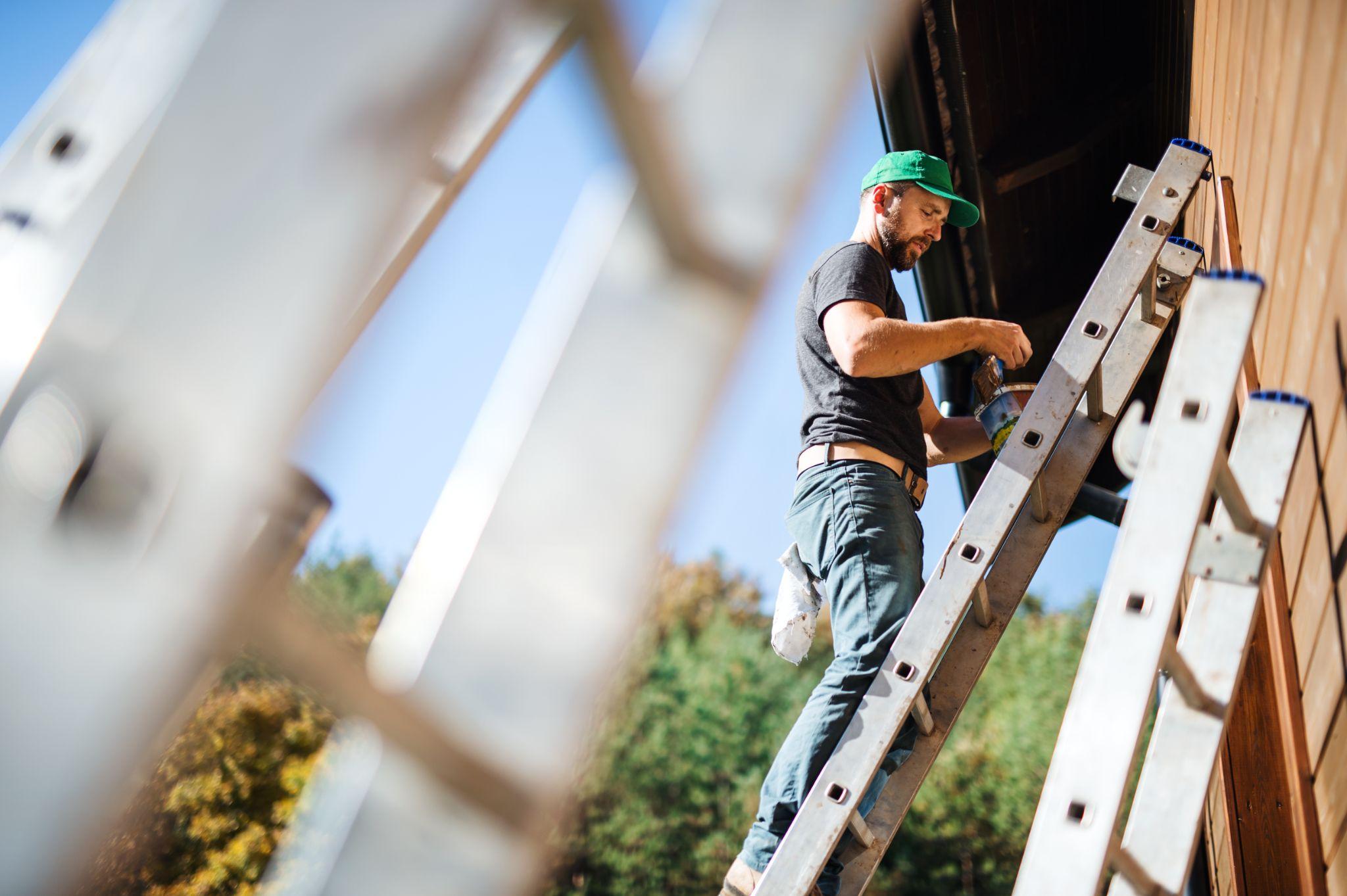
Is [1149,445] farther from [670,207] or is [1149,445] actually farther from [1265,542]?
[670,207]

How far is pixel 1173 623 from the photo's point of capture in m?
1.06

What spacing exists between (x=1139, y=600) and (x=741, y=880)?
0.97m

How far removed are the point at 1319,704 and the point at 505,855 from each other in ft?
4.90

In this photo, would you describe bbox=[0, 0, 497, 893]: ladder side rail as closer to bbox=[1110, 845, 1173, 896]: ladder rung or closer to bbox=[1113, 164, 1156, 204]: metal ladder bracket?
bbox=[1110, 845, 1173, 896]: ladder rung

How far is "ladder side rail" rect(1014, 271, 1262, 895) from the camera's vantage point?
3.06 feet

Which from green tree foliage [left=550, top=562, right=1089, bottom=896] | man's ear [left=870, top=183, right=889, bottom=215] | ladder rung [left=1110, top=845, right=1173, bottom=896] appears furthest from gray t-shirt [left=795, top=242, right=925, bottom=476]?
green tree foliage [left=550, top=562, right=1089, bottom=896]

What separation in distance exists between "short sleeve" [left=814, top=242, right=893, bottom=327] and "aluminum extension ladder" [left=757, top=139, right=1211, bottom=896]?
1.21 ft

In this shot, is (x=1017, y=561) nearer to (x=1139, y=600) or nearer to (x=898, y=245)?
(x=898, y=245)

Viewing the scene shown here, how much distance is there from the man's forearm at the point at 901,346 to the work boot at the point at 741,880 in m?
0.91

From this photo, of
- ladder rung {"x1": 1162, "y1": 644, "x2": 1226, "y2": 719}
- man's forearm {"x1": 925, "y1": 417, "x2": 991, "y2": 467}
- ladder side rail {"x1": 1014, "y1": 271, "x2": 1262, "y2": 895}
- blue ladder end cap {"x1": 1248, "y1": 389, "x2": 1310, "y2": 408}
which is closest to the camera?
ladder side rail {"x1": 1014, "y1": 271, "x2": 1262, "y2": 895}

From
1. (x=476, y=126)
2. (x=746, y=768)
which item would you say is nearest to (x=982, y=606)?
(x=476, y=126)

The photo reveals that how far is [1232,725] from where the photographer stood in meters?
2.07

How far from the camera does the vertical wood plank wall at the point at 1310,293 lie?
1.25 metres

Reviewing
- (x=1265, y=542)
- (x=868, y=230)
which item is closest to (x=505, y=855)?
(x=1265, y=542)
